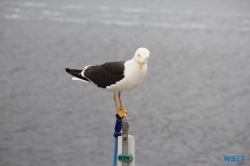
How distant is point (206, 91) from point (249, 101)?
0.81 meters

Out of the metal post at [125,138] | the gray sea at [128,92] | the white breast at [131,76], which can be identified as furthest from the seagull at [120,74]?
the gray sea at [128,92]

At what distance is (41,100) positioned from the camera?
28.7ft

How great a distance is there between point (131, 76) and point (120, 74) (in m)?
0.15

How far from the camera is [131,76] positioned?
407 cm

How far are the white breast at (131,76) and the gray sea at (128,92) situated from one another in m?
2.77

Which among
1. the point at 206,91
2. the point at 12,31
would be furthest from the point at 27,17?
the point at 206,91

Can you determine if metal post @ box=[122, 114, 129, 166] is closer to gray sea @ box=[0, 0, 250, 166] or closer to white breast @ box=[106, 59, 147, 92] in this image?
white breast @ box=[106, 59, 147, 92]

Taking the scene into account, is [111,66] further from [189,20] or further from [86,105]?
[189,20]

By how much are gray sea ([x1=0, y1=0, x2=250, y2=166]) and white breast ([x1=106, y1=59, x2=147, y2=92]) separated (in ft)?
9.09

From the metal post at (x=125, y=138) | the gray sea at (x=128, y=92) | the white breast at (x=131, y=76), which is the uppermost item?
the gray sea at (x=128, y=92)

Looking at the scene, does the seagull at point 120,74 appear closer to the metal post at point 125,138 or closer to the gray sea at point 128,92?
the metal post at point 125,138

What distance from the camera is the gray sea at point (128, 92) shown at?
7.18 metres

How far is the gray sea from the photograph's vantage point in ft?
23.6

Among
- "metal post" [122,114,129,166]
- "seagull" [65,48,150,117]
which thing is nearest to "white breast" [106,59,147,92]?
"seagull" [65,48,150,117]
